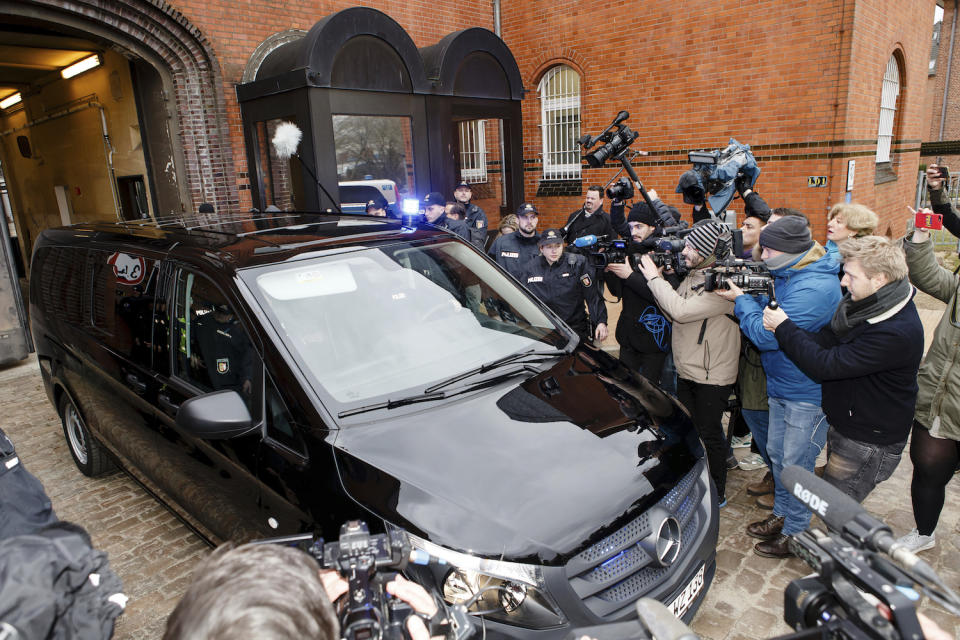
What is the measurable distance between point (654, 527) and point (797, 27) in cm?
979

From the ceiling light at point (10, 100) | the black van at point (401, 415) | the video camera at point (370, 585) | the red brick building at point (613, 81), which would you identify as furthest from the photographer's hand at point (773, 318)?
the ceiling light at point (10, 100)

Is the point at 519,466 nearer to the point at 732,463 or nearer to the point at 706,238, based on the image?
the point at 706,238

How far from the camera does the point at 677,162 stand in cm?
1094

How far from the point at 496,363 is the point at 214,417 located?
126 cm

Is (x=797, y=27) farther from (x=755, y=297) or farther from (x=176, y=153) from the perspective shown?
(x=176, y=153)

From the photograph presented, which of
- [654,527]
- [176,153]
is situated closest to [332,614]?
[654,527]

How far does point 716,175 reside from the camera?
4703 mm

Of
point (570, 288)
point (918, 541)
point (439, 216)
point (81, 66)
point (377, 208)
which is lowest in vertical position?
point (918, 541)

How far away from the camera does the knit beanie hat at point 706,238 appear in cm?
349

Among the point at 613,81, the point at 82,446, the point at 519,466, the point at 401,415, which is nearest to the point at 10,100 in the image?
the point at 613,81

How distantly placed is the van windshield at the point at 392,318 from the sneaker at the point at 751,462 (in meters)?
2.10

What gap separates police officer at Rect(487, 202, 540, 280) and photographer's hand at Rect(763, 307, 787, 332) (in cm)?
251

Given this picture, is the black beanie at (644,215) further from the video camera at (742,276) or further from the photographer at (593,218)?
the photographer at (593,218)

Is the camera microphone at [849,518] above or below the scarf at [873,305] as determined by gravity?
below
